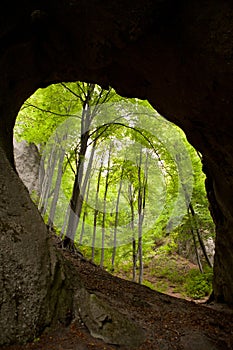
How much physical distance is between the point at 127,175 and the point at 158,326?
10.5 meters

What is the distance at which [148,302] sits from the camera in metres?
5.70

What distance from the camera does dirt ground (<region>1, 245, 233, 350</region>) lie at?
3.10 meters

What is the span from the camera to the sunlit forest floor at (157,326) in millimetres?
3104

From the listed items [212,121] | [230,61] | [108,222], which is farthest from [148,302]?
[108,222]

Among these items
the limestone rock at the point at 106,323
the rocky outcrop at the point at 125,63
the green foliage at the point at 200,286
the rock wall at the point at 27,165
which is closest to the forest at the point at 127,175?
the green foliage at the point at 200,286

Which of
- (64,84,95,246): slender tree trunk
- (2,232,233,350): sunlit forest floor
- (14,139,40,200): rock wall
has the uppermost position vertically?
(14,139,40,200): rock wall

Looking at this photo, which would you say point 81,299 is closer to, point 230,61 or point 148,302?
point 148,302

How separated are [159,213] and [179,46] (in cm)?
1200

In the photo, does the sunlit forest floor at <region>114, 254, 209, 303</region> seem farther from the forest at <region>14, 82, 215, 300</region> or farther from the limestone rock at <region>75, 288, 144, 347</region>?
the limestone rock at <region>75, 288, 144, 347</region>

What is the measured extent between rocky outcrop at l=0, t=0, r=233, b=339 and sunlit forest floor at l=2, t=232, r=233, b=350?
0.49 m

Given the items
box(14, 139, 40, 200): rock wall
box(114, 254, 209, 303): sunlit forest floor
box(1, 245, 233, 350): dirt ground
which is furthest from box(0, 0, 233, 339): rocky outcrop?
box(14, 139, 40, 200): rock wall

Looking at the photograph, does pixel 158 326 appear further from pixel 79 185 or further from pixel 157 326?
pixel 79 185

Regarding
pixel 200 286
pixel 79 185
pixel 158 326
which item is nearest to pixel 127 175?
pixel 79 185

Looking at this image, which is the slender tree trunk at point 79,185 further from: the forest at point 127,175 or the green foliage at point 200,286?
the green foliage at point 200,286
